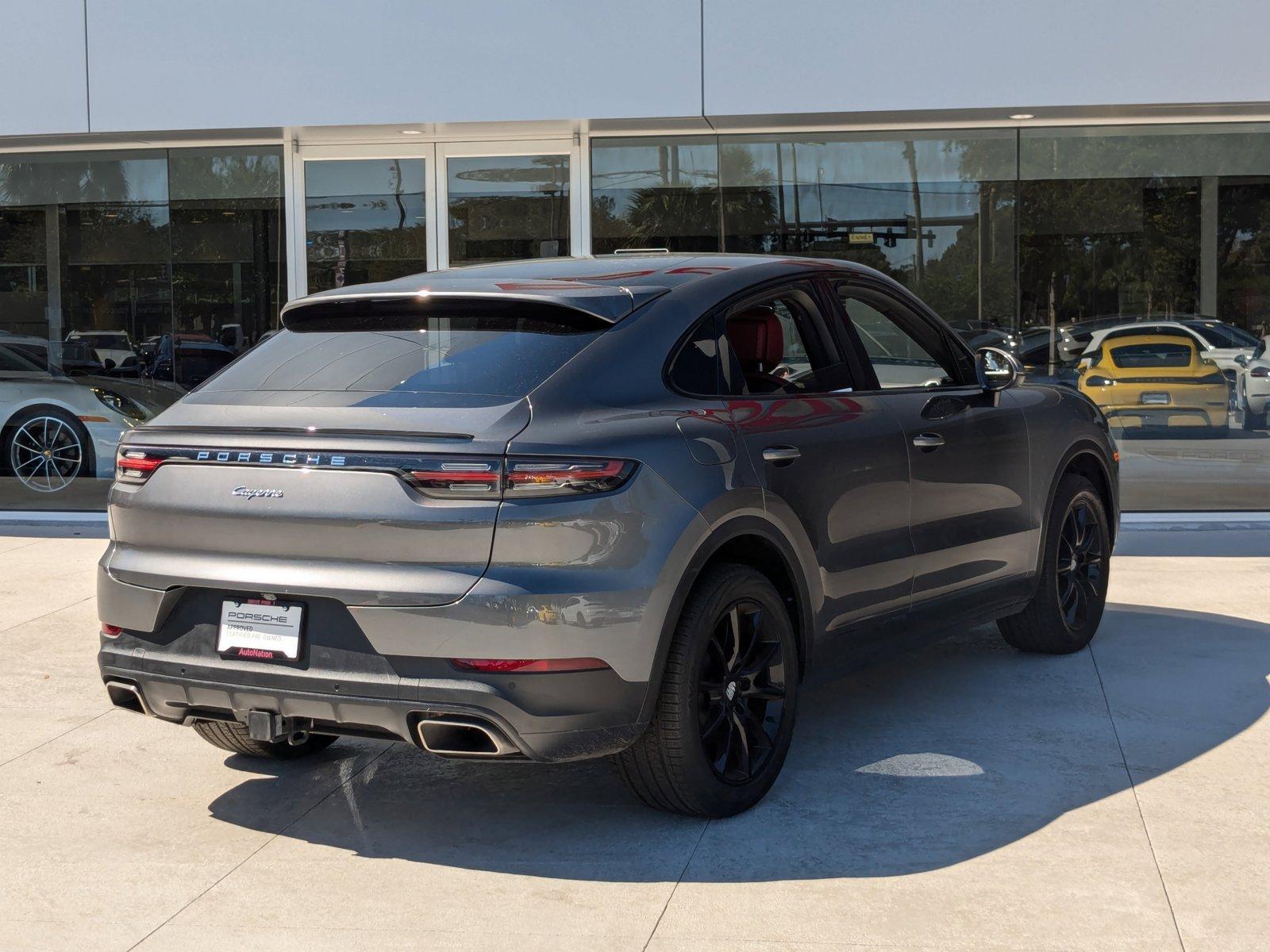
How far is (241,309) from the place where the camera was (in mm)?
12484

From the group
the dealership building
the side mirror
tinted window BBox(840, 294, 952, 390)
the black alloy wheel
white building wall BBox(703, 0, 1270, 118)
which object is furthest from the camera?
the dealership building

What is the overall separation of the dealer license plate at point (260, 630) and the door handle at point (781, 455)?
147cm

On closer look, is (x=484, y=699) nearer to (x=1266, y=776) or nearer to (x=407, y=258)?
(x=1266, y=776)

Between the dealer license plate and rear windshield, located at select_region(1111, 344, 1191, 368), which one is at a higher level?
rear windshield, located at select_region(1111, 344, 1191, 368)

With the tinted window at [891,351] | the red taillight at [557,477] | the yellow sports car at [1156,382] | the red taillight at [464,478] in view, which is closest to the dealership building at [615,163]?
the yellow sports car at [1156,382]

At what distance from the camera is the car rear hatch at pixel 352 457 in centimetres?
393

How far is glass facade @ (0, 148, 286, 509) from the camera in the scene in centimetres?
1246

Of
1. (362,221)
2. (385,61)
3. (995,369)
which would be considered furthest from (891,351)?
(362,221)

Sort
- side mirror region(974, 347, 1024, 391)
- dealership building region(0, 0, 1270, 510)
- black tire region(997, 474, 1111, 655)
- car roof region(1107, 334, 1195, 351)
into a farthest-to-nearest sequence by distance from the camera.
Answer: car roof region(1107, 334, 1195, 351), dealership building region(0, 0, 1270, 510), black tire region(997, 474, 1111, 655), side mirror region(974, 347, 1024, 391)

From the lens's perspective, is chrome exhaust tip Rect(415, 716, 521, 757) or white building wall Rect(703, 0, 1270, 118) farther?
white building wall Rect(703, 0, 1270, 118)

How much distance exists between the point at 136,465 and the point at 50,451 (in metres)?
9.11

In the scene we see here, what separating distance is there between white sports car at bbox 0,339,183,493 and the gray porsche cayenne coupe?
327 inches

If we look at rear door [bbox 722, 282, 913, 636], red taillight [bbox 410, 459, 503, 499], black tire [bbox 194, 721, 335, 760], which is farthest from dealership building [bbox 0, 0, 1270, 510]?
red taillight [bbox 410, 459, 503, 499]

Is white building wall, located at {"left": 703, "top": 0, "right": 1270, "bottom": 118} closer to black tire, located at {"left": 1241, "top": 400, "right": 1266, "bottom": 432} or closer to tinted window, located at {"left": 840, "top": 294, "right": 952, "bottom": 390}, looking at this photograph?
black tire, located at {"left": 1241, "top": 400, "right": 1266, "bottom": 432}
